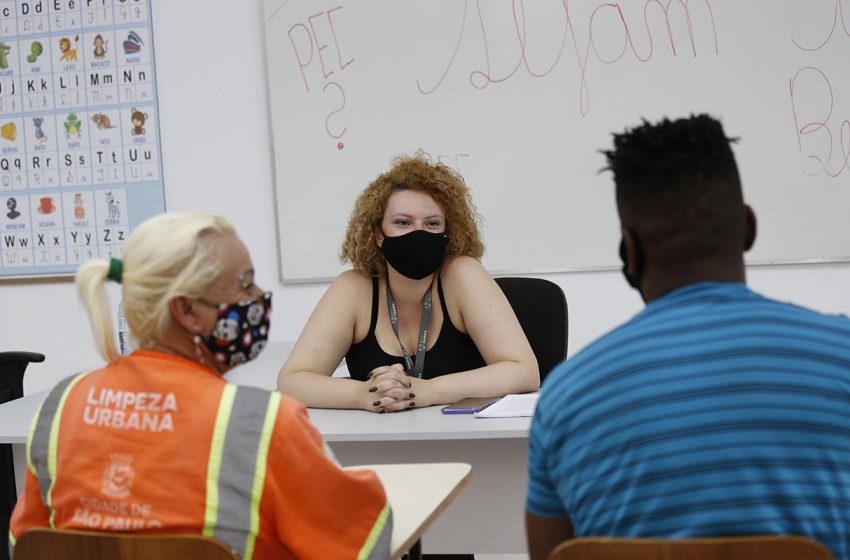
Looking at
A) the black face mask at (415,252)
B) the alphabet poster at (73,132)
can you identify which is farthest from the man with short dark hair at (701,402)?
the alphabet poster at (73,132)

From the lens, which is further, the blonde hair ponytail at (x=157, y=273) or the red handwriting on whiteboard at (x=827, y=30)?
the red handwriting on whiteboard at (x=827, y=30)

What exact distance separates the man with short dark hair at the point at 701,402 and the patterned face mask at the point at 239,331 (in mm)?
425

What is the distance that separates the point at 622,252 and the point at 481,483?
100cm

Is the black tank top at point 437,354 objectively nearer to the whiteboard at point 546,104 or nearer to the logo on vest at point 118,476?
the whiteboard at point 546,104

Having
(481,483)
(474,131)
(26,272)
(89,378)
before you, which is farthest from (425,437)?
(26,272)

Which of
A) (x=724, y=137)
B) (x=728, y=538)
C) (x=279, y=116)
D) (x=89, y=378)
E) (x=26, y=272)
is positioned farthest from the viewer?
(x=26, y=272)

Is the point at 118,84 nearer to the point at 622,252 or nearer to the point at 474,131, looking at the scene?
the point at 474,131

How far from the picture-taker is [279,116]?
3629 millimetres

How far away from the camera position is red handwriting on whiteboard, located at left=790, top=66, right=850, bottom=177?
10.6ft

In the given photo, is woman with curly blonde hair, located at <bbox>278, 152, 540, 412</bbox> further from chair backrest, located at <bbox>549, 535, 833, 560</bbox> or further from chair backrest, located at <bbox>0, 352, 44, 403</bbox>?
chair backrest, located at <bbox>549, 535, 833, 560</bbox>

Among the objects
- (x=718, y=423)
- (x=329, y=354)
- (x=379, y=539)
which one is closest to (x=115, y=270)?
(x=379, y=539)

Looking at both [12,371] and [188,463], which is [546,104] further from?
[188,463]

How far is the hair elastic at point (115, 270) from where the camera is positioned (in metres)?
1.20

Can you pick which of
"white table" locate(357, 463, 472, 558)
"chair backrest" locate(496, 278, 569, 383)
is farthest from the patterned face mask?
"chair backrest" locate(496, 278, 569, 383)
